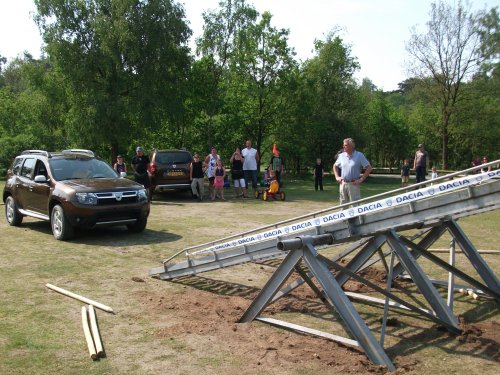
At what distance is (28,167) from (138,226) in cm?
321

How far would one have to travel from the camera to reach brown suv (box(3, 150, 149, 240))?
9.95 m

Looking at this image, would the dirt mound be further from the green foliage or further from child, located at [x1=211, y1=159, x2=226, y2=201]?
the green foliage

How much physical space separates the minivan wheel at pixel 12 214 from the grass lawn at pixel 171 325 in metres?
2.55

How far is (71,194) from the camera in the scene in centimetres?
993

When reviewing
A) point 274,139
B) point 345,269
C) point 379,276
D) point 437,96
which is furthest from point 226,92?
point 345,269

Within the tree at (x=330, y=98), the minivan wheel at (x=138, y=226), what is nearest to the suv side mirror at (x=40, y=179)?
the minivan wheel at (x=138, y=226)

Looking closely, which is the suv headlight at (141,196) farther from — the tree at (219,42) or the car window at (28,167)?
the tree at (219,42)

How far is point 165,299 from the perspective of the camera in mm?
6391

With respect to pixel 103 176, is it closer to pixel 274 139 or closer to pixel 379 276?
pixel 379 276

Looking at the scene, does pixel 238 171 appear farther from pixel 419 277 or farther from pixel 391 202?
pixel 391 202

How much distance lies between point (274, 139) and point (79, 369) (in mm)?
30442

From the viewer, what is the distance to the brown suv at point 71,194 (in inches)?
392

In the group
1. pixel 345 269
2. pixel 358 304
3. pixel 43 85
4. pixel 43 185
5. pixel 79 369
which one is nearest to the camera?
pixel 79 369

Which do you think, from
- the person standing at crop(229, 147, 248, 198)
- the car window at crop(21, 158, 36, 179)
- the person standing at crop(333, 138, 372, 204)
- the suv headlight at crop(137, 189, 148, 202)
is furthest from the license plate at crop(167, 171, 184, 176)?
the person standing at crop(333, 138, 372, 204)
